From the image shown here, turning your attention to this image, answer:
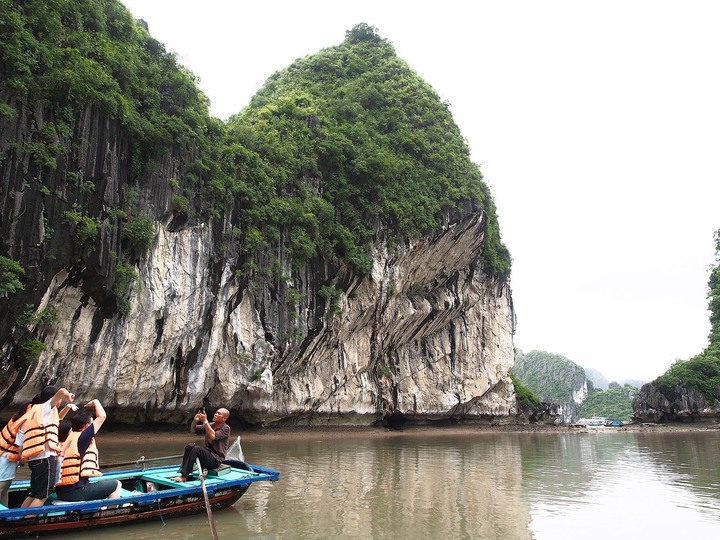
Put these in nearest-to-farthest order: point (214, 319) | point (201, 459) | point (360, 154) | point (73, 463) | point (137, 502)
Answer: point (73, 463) < point (137, 502) < point (201, 459) < point (214, 319) < point (360, 154)

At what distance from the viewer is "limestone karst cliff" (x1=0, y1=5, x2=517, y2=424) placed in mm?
11523

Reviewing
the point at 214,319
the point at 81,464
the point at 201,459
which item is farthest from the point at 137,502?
the point at 214,319

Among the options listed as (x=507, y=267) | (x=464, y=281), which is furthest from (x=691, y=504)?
(x=507, y=267)

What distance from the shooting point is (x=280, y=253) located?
61.3 feet

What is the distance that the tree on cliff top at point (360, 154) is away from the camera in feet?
66.0

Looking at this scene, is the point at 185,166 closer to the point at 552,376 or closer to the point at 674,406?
the point at 674,406

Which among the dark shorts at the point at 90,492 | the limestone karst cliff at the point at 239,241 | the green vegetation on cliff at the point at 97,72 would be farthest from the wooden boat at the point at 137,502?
the green vegetation on cliff at the point at 97,72

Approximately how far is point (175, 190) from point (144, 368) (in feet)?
17.4

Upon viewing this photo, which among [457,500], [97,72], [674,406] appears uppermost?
[97,72]

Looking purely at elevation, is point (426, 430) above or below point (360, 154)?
below

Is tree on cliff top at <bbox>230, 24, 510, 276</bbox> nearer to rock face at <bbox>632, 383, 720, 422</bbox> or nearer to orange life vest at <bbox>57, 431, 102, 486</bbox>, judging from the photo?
orange life vest at <bbox>57, 431, 102, 486</bbox>

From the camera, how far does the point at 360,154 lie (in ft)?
75.3

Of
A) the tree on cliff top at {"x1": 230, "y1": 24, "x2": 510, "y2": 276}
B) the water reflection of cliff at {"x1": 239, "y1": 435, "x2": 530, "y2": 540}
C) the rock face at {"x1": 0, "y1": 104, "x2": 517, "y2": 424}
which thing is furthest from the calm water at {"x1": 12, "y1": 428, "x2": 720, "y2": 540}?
the tree on cliff top at {"x1": 230, "y1": 24, "x2": 510, "y2": 276}

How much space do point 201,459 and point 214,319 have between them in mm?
9542
